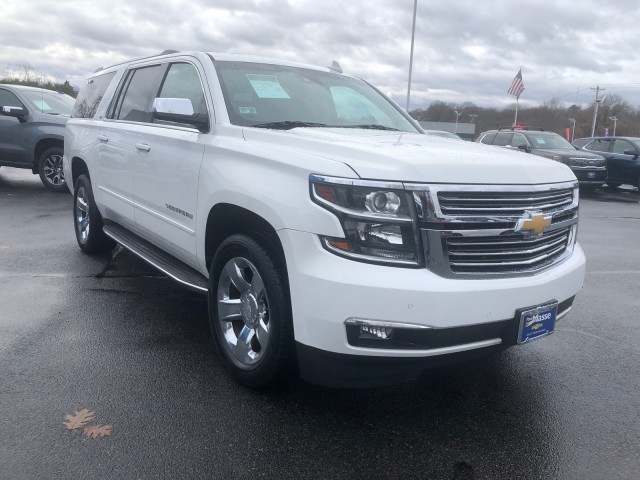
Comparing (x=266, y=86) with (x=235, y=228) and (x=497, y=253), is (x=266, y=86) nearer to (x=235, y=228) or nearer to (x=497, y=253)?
(x=235, y=228)

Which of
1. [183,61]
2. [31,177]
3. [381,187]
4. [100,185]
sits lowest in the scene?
[31,177]

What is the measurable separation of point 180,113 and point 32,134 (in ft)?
28.6

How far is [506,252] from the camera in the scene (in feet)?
10.0

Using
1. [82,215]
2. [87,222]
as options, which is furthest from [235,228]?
[82,215]

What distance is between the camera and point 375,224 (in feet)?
9.29

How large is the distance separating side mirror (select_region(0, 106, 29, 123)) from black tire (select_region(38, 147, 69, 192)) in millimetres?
715

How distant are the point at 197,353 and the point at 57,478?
1497mm

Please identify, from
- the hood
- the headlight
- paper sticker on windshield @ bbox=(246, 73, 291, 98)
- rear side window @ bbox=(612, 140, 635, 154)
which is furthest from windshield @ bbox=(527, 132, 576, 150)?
the headlight

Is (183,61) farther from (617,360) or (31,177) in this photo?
(31,177)

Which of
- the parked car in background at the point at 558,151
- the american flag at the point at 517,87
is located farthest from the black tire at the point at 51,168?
the american flag at the point at 517,87

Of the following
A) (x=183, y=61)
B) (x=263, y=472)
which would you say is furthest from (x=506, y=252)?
(x=183, y=61)

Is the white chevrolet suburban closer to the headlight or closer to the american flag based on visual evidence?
the headlight

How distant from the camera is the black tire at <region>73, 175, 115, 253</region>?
6316 millimetres

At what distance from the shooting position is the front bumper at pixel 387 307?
2.75m
